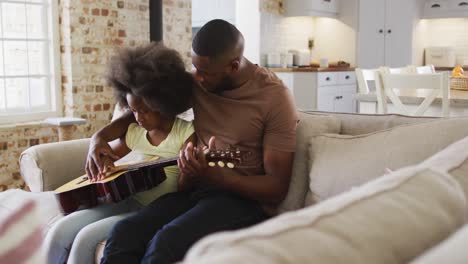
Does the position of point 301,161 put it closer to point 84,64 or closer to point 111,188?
point 111,188

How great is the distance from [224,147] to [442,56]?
22.3 ft

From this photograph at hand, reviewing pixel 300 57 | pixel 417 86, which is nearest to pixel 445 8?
pixel 300 57

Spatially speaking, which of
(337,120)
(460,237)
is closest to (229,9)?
(337,120)

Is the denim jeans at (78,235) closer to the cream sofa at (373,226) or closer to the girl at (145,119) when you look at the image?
the girl at (145,119)

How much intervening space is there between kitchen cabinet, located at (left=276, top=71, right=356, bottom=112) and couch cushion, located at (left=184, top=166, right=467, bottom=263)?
214 inches

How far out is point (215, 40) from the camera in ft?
6.63

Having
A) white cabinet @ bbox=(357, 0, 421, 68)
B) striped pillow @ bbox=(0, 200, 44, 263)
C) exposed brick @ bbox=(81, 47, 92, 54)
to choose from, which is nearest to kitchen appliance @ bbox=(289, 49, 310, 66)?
white cabinet @ bbox=(357, 0, 421, 68)

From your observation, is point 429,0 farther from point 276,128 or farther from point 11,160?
point 276,128

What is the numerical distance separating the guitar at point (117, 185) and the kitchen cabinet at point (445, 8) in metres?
6.78

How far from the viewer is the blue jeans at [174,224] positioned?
5.81ft

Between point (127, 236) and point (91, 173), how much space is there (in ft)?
1.50

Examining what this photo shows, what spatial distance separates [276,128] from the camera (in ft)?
6.66

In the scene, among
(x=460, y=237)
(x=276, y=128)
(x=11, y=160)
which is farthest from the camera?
(x=11, y=160)

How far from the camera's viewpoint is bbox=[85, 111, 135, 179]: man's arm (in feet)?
7.39
